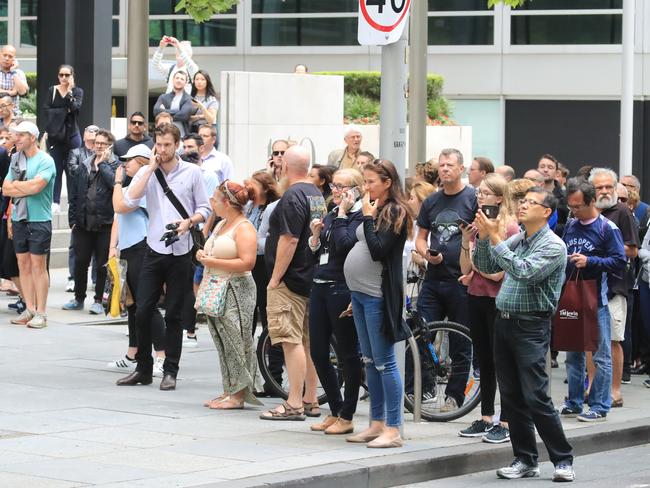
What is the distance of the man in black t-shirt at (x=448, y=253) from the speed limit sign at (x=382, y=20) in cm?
128

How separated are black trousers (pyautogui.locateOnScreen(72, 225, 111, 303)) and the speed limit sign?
6477 millimetres

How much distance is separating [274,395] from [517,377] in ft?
9.58

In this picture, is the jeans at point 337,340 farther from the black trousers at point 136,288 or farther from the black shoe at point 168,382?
the black trousers at point 136,288

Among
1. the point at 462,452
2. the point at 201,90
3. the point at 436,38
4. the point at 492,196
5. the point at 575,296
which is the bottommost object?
the point at 462,452

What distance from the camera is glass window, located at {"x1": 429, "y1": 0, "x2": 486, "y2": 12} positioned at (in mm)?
36072

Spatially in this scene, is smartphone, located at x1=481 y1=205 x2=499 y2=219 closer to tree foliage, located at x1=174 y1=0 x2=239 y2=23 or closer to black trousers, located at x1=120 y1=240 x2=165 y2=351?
black trousers, located at x1=120 y1=240 x2=165 y2=351

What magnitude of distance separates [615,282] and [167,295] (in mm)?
3698

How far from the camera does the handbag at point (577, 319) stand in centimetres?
1079

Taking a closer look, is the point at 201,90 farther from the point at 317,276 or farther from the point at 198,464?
the point at 198,464

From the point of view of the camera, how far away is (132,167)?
12.1 metres

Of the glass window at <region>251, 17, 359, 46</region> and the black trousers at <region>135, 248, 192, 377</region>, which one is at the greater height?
the glass window at <region>251, 17, 359, 46</region>

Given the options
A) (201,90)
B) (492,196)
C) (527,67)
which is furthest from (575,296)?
(527,67)

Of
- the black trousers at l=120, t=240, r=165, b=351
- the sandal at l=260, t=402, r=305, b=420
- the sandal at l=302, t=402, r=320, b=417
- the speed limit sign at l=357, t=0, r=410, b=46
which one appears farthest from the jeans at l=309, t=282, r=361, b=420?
the black trousers at l=120, t=240, r=165, b=351

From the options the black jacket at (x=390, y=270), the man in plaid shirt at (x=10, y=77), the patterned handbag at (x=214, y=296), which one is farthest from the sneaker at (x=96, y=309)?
the black jacket at (x=390, y=270)
